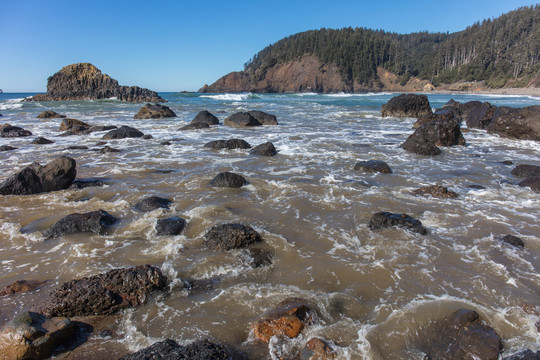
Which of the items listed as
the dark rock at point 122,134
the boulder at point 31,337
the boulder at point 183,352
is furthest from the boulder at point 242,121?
the boulder at point 183,352

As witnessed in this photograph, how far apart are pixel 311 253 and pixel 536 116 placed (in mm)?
15712

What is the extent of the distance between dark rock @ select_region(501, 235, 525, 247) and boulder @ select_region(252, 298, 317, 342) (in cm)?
358

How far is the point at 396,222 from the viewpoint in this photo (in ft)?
18.1

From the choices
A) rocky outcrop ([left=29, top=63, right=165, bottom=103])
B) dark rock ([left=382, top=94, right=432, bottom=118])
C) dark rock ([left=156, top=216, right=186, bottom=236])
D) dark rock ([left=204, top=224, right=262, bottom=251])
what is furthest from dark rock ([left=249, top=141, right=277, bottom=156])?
rocky outcrop ([left=29, top=63, right=165, bottom=103])

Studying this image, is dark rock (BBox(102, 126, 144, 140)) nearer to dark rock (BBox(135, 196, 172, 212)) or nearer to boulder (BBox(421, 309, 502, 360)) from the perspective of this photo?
dark rock (BBox(135, 196, 172, 212))

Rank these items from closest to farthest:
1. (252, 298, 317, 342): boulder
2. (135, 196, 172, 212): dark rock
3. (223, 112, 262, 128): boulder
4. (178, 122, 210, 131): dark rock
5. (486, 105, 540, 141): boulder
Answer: (252, 298, 317, 342): boulder < (135, 196, 172, 212): dark rock < (486, 105, 540, 141): boulder < (178, 122, 210, 131): dark rock < (223, 112, 262, 128): boulder

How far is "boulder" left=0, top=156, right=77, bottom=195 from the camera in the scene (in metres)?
7.20

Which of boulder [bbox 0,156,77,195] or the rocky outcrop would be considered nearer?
boulder [bbox 0,156,77,195]

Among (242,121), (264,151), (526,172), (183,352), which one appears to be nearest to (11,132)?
(242,121)

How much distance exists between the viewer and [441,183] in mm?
8133

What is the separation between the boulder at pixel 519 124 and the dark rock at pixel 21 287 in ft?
59.9

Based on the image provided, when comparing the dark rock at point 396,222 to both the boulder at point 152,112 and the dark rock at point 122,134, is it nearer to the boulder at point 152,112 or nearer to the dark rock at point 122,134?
the dark rock at point 122,134

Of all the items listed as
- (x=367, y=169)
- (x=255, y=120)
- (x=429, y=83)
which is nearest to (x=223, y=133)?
(x=255, y=120)

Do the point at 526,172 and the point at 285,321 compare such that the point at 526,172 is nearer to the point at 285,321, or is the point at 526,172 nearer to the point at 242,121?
the point at 285,321
